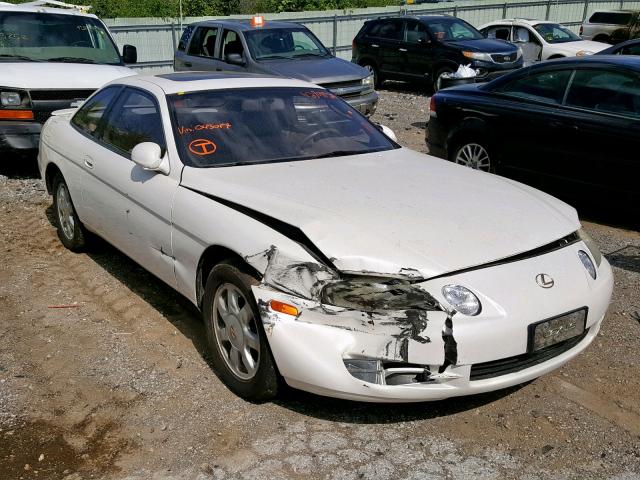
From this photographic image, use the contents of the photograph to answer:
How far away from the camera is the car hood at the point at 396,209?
11.6ft

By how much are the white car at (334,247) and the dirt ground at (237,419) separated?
255 mm

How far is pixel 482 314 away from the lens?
3385 millimetres

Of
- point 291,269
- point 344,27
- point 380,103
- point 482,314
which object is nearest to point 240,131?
point 291,269

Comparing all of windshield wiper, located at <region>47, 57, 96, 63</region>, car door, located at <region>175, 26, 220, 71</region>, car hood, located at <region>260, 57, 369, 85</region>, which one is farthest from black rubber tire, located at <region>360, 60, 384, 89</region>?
windshield wiper, located at <region>47, 57, 96, 63</region>

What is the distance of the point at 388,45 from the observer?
1677 centimetres

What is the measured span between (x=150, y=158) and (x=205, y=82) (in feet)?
3.10

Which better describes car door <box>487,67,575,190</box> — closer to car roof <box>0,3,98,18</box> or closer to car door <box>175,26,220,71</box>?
car roof <box>0,3,98,18</box>

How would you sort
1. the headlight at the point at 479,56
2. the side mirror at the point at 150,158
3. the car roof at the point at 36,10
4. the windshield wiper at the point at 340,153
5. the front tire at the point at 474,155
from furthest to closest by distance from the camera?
the headlight at the point at 479,56
the car roof at the point at 36,10
the front tire at the point at 474,155
the windshield wiper at the point at 340,153
the side mirror at the point at 150,158

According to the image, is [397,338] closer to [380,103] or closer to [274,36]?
[274,36]

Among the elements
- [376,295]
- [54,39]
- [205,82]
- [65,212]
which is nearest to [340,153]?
[205,82]

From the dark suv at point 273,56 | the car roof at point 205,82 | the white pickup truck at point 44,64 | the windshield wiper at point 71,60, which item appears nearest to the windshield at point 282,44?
the dark suv at point 273,56

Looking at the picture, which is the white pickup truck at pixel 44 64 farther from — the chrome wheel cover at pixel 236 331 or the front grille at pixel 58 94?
the chrome wheel cover at pixel 236 331

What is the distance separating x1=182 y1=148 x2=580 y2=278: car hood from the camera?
11.6ft

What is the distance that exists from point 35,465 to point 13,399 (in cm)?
70
